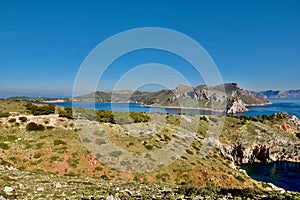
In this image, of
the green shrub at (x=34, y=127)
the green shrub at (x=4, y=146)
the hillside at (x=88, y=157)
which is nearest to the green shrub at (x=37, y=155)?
the hillside at (x=88, y=157)

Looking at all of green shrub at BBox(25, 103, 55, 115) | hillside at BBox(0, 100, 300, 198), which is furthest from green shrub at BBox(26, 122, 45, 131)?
green shrub at BBox(25, 103, 55, 115)

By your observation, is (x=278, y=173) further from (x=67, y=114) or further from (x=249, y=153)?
(x=67, y=114)

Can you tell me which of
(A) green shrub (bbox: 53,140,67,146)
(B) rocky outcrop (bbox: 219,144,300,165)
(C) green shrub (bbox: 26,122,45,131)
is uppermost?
(C) green shrub (bbox: 26,122,45,131)

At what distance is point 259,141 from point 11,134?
11233cm

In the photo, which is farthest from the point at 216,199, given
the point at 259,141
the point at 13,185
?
the point at 259,141

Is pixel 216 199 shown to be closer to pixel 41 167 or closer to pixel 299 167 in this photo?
pixel 41 167

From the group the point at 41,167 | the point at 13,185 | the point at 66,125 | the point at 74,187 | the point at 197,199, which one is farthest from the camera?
the point at 66,125

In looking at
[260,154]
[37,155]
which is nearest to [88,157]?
[37,155]

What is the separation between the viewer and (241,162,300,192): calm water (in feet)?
274

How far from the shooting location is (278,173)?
97.4 metres

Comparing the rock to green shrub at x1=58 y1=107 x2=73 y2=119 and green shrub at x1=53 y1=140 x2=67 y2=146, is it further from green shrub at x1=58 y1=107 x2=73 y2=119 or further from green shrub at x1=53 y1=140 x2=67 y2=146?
green shrub at x1=58 y1=107 x2=73 y2=119

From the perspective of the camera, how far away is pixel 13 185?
2116cm

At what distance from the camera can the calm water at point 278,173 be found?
274ft

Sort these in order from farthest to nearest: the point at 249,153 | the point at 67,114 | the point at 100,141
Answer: the point at 249,153 → the point at 67,114 → the point at 100,141
